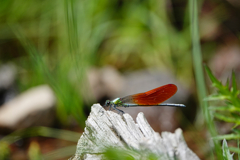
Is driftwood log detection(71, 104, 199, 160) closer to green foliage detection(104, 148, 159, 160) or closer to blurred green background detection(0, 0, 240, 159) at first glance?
green foliage detection(104, 148, 159, 160)

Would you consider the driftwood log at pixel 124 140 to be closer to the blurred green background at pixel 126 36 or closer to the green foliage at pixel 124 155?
the green foliage at pixel 124 155

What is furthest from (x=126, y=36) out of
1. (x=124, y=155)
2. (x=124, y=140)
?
(x=124, y=155)

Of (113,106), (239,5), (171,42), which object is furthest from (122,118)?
(239,5)

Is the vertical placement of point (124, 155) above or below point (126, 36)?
below

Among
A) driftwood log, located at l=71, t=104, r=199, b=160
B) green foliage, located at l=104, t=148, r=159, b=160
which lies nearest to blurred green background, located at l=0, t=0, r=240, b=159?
driftwood log, located at l=71, t=104, r=199, b=160

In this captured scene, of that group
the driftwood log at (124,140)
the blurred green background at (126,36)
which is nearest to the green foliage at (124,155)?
the driftwood log at (124,140)

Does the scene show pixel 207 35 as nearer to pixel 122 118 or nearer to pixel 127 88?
pixel 127 88

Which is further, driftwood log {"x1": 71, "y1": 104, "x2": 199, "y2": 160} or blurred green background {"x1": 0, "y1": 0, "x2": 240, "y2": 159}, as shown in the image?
blurred green background {"x1": 0, "y1": 0, "x2": 240, "y2": 159}

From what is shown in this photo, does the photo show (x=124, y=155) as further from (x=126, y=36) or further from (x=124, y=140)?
(x=126, y=36)

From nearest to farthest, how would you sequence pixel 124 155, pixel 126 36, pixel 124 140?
pixel 124 155 < pixel 124 140 < pixel 126 36
